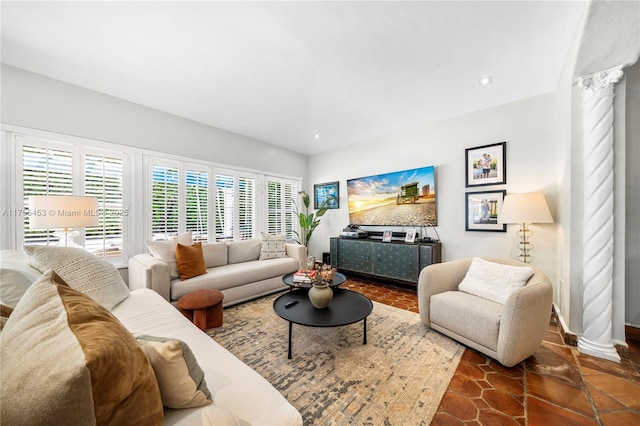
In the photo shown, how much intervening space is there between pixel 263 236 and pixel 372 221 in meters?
2.09

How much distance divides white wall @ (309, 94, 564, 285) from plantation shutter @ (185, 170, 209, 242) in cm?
285

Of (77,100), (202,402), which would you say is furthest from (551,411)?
(77,100)

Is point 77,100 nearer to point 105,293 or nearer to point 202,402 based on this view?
point 105,293

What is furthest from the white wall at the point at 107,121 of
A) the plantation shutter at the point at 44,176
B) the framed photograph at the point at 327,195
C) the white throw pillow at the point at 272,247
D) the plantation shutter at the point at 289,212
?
the framed photograph at the point at 327,195

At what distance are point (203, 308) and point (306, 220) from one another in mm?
3108

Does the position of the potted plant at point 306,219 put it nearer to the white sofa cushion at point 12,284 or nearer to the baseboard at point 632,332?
the white sofa cushion at point 12,284

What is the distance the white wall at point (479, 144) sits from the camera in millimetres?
3045

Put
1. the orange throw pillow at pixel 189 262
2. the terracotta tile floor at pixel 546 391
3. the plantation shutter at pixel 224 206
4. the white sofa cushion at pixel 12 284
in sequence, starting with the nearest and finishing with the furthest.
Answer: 1. the white sofa cushion at pixel 12 284
2. the terracotta tile floor at pixel 546 391
3. the orange throw pillow at pixel 189 262
4. the plantation shutter at pixel 224 206

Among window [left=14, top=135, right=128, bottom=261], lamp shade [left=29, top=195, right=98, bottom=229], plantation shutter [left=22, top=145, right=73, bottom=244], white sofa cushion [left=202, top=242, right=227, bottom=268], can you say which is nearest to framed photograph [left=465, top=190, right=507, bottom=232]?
white sofa cushion [left=202, top=242, right=227, bottom=268]

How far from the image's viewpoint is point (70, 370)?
0.49m

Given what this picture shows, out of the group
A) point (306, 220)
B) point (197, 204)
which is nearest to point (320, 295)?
point (197, 204)

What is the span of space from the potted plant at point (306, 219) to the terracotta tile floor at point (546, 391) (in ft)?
12.0

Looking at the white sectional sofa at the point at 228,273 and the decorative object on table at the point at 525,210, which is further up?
the decorative object on table at the point at 525,210

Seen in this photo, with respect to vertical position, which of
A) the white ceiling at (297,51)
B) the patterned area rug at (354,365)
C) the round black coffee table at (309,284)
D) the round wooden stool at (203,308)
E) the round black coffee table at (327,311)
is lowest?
the patterned area rug at (354,365)
